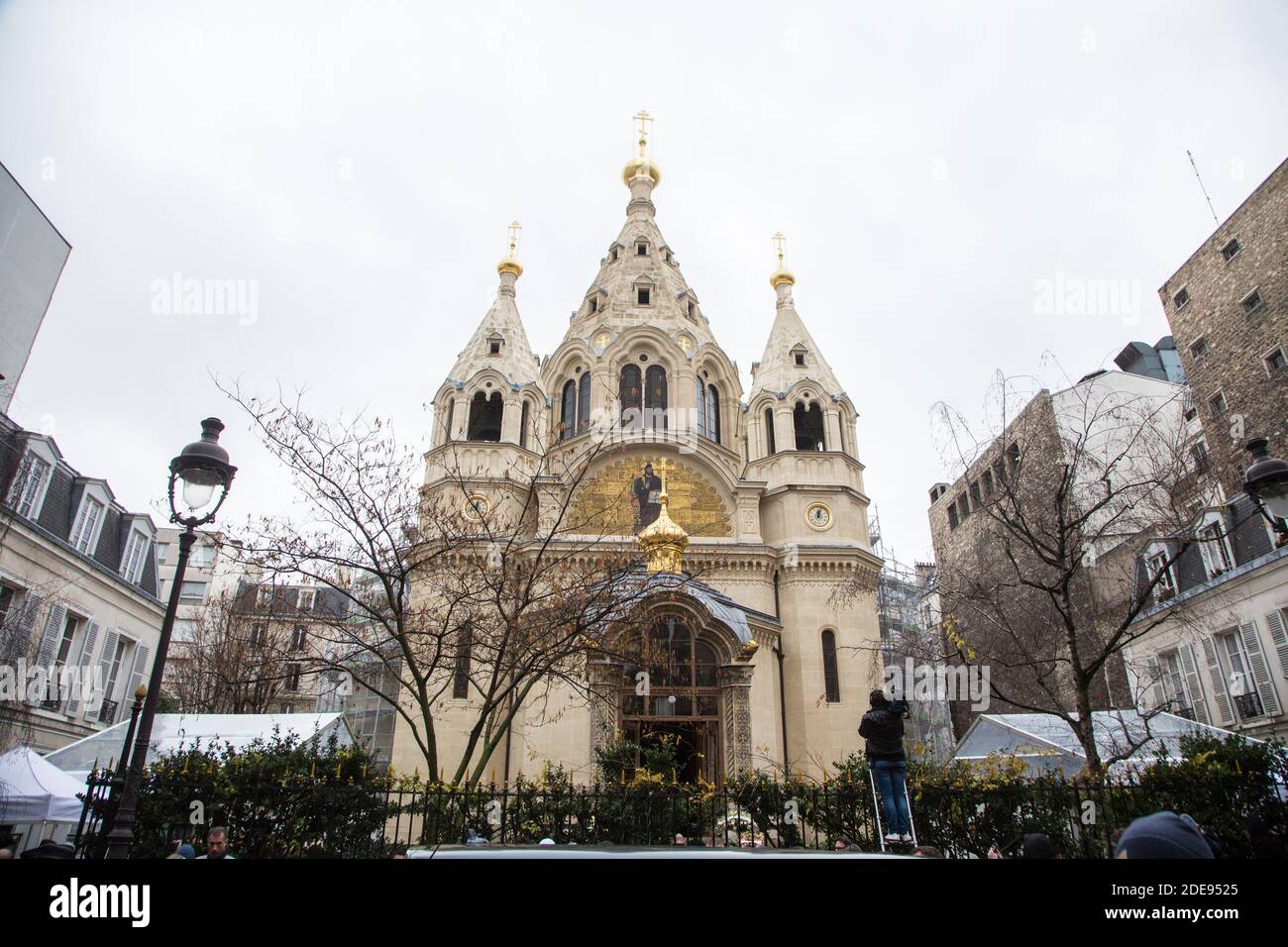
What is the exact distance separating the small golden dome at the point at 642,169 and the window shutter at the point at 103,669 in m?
30.2

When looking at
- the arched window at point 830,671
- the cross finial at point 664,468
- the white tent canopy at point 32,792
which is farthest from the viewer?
the cross finial at point 664,468

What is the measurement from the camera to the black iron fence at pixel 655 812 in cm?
1045

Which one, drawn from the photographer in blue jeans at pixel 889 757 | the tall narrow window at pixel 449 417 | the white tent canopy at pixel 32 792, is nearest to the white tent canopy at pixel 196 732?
the white tent canopy at pixel 32 792

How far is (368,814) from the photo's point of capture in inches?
431

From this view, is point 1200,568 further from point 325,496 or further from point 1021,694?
point 325,496

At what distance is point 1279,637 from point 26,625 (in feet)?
93.6

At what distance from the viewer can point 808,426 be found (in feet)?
97.4

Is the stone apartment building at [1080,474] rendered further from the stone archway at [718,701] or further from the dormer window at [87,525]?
the dormer window at [87,525]

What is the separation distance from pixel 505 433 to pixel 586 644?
53.6 feet

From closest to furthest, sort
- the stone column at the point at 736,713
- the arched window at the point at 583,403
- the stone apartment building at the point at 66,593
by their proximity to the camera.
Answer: the stone apartment building at the point at 66,593 < the stone column at the point at 736,713 < the arched window at the point at 583,403

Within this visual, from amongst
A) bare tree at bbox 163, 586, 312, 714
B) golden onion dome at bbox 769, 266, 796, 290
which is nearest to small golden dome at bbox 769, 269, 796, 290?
golden onion dome at bbox 769, 266, 796, 290

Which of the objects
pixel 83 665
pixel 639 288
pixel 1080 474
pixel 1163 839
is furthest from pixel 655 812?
pixel 639 288
